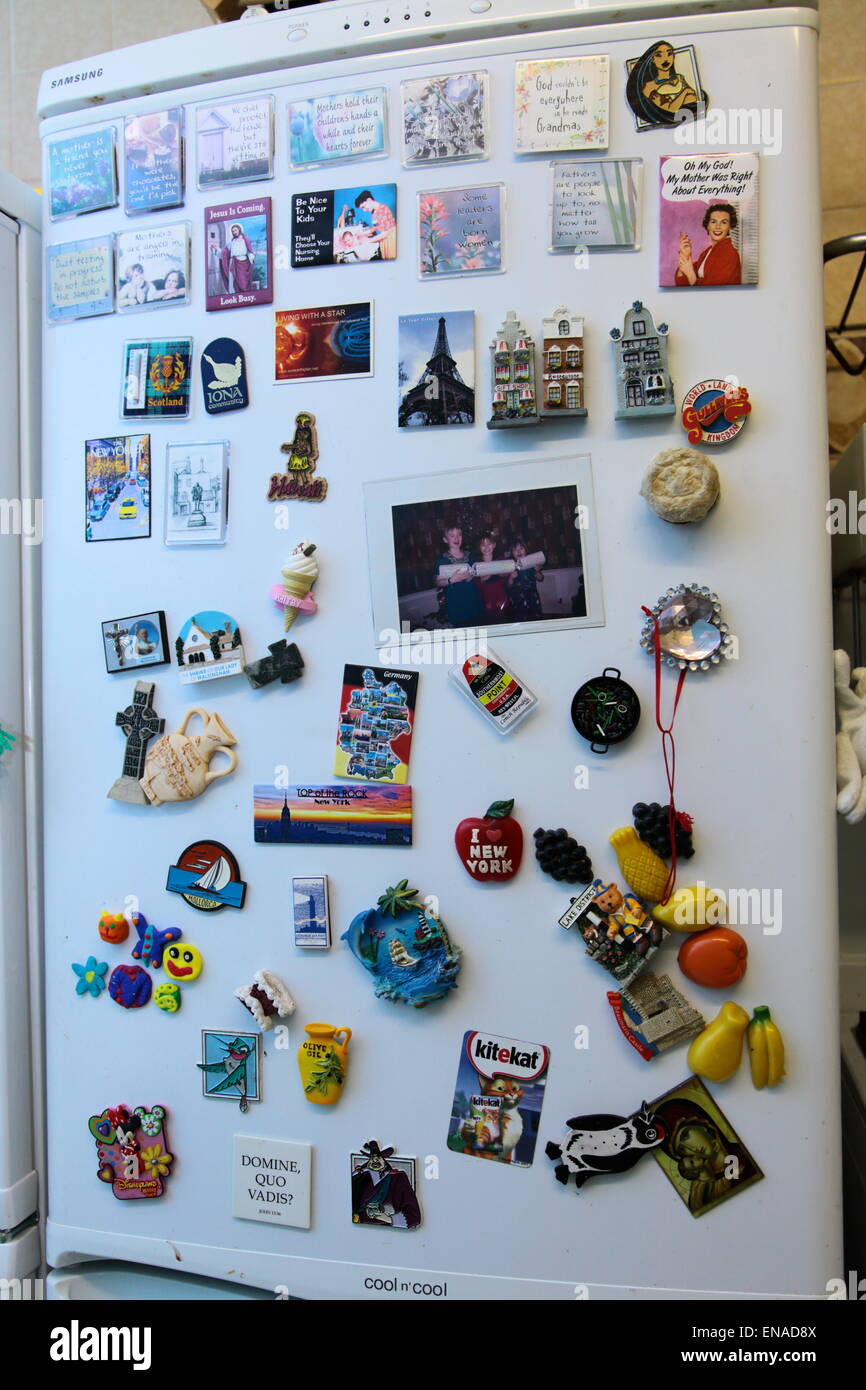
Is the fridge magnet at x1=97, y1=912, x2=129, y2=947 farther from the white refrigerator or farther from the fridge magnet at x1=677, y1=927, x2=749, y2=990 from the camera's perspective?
the fridge magnet at x1=677, y1=927, x2=749, y2=990

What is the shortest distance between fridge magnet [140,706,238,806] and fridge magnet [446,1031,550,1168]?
333 mm

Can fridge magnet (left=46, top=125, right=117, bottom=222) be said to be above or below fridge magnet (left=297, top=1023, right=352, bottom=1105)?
above

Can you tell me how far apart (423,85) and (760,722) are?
63cm

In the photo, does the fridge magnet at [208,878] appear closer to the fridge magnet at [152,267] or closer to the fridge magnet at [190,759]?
the fridge magnet at [190,759]

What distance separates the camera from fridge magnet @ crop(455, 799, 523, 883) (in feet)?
2.40

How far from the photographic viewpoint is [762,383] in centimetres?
70

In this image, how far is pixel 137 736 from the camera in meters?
0.81

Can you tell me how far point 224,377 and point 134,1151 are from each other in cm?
74

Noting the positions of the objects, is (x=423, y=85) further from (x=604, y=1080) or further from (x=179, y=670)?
(x=604, y=1080)

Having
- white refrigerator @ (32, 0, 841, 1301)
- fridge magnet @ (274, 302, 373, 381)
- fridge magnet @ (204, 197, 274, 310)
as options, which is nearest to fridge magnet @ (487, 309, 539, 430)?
white refrigerator @ (32, 0, 841, 1301)

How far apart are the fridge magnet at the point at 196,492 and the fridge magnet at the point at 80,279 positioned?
0.17 metres

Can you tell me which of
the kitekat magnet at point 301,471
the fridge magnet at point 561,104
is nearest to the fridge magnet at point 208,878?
the kitekat magnet at point 301,471
